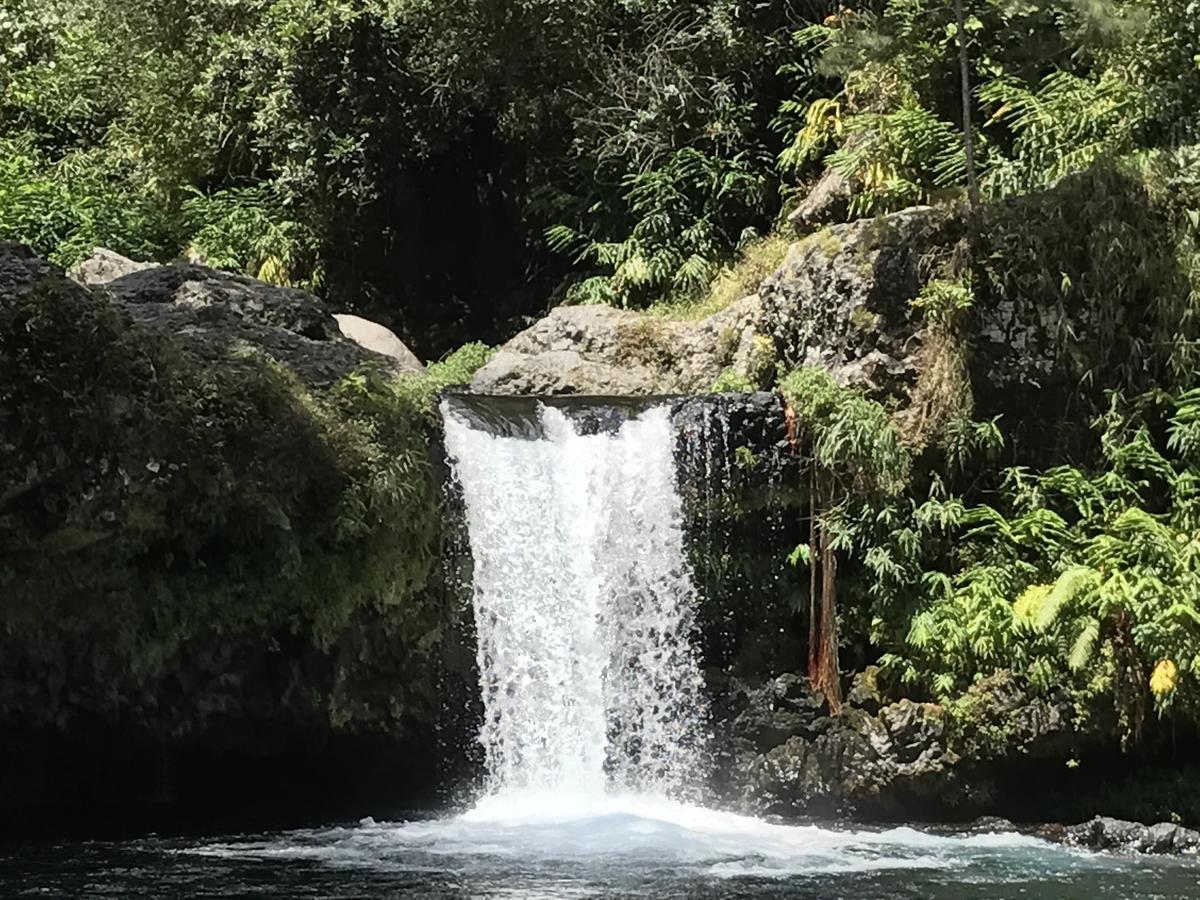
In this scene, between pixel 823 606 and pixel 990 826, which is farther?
pixel 823 606

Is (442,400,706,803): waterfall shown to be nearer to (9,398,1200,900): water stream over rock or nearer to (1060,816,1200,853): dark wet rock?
(9,398,1200,900): water stream over rock

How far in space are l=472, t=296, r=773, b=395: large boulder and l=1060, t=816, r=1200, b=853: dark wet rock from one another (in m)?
5.18

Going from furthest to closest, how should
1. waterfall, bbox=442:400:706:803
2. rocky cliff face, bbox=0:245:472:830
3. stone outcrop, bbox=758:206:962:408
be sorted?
stone outcrop, bbox=758:206:962:408, waterfall, bbox=442:400:706:803, rocky cliff face, bbox=0:245:472:830

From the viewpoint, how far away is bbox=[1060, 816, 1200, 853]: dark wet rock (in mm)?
8773

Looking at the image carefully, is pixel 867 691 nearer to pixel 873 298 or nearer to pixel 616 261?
pixel 873 298

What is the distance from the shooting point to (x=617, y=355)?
43.9ft

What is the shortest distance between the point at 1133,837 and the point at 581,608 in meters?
4.14

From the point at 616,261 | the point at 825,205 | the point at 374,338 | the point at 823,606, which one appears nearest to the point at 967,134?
the point at 825,205

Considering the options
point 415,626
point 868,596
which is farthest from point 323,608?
point 868,596

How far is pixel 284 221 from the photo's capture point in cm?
1719

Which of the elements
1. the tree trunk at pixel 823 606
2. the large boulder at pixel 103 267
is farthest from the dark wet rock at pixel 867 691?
the large boulder at pixel 103 267

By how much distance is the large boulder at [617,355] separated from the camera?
12859 millimetres

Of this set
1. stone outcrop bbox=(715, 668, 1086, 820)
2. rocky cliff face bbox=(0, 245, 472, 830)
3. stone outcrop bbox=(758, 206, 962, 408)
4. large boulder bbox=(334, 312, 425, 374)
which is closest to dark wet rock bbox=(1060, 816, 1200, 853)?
stone outcrop bbox=(715, 668, 1086, 820)

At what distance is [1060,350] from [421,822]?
6.07 m
